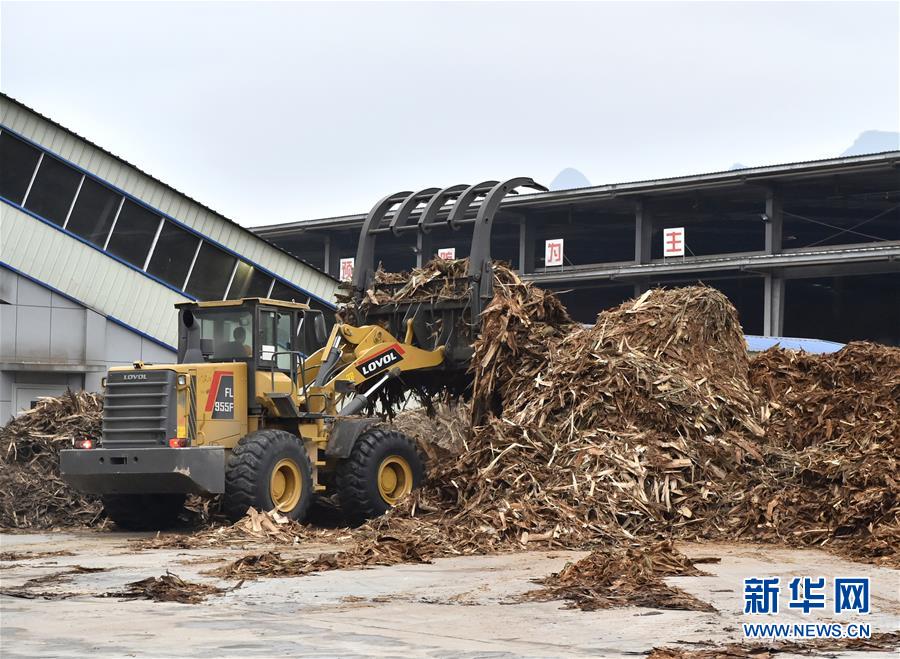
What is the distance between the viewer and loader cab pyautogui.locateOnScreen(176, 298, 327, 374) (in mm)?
17750

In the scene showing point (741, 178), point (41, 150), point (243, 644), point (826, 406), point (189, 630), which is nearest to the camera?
point (243, 644)

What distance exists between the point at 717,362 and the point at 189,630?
408 inches

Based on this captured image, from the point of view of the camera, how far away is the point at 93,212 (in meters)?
29.6

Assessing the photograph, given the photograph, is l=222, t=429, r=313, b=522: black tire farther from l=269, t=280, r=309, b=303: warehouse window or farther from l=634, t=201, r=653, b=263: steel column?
l=634, t=201, r=653, b=263: steel column

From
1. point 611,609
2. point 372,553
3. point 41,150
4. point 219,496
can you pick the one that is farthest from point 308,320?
point 41,150

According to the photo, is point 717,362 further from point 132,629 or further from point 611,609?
point 132,629

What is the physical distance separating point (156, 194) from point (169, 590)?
2052 centimetres

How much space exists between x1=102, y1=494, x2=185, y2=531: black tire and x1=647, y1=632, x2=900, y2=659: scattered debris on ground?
453 inches

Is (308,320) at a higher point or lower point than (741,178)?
lower

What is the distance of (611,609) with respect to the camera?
10.3 m

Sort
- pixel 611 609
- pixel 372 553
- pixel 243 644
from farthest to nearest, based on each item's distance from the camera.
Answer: pixel 372 553 < pixel 611 609 < pixel 243 644

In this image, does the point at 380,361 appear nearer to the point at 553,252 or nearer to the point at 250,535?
the point at 250,535

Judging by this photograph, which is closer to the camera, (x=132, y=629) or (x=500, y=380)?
(x=132, y=629)

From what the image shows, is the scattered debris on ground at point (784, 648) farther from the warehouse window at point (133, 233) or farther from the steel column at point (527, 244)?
the steel column at point (527, 244)
